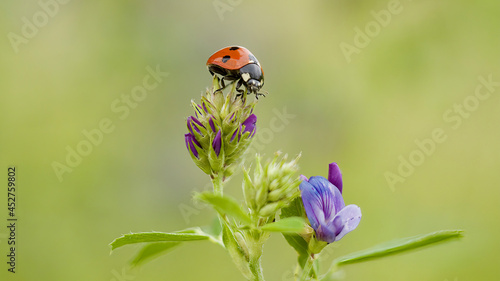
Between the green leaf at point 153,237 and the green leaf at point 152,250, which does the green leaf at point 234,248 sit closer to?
the green leaf at point 153,237

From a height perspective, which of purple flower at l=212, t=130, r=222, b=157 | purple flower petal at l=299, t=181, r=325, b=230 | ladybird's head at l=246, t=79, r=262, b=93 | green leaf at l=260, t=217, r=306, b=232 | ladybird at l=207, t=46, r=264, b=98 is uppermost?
ladybird at l=207, t=46, r=264, b=98

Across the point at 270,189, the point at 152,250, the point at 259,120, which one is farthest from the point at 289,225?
the point at 259,120

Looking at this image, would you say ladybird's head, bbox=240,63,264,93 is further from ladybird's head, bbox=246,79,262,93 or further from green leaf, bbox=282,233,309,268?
green leaf, bbox=282,233,309,268

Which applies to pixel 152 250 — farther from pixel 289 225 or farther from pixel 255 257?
pixel 289 225

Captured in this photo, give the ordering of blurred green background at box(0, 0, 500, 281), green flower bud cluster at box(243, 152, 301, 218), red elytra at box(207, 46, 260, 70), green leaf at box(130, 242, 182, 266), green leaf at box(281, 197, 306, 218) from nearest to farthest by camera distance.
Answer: green flower bud cluster at box(243, 152, 301, 218) → green leaf at box(281, 197, 306, 218) → green leaf at box(130, 242, 182, 266) → red elytra at box(207, 46, 260, 70) → blurred green background at box(0, 0, 500, 281)

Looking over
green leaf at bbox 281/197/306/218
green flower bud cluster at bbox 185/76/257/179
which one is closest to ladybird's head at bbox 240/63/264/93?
green flower bud cluster at bbox 185/76/257/179

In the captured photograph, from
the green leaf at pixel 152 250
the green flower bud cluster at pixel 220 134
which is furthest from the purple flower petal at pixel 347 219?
the green leaf at pixel 152 250
